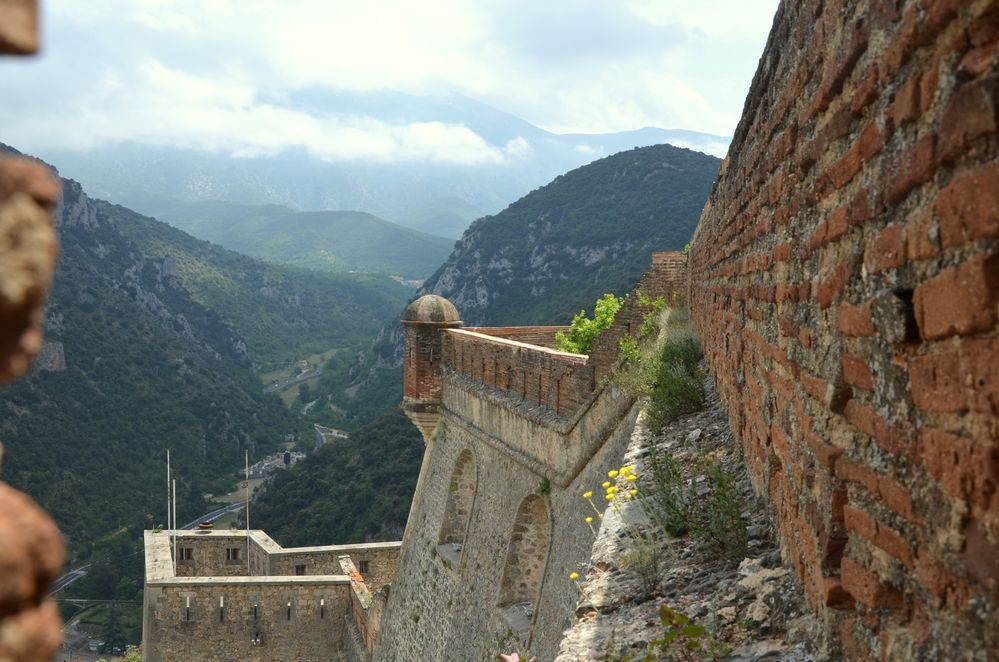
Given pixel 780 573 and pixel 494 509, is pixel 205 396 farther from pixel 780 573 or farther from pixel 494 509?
pixel 780 573

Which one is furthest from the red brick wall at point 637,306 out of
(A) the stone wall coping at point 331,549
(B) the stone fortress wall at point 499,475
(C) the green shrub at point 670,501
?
(A) the stone wall coping at point 331,549

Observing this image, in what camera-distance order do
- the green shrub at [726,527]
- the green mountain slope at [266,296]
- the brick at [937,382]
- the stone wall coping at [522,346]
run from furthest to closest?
the green mountain slope at [266,296], the stone wall coping at [522,346], the green shrub at [726,527], the brick at [937,382]

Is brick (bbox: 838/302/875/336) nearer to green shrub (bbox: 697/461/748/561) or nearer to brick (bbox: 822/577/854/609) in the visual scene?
brick (bbox: 822/577/854/609)

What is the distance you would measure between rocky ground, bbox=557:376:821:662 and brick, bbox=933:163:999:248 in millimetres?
1606

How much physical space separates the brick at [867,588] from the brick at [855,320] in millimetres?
638

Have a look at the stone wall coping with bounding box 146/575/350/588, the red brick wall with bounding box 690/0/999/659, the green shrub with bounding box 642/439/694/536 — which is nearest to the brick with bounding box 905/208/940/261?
the red brick wall with bounding box 690/0/999/659

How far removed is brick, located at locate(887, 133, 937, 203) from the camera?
1.94 meters

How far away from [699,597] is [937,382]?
7.22 ft

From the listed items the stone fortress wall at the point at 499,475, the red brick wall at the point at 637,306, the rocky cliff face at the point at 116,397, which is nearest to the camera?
the stone fortress wall at the point at 499,475

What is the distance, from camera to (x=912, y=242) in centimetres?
207

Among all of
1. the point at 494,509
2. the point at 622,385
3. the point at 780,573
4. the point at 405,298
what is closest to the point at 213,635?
the point at 494,509

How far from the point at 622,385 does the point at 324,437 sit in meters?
54.4

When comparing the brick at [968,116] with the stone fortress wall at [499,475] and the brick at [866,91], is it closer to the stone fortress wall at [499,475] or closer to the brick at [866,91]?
the brick at [866,91]

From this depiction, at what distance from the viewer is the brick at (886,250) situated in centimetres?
216
